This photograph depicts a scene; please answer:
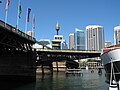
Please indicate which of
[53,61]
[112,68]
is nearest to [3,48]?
[112,68]

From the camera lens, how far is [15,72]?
7400 cm

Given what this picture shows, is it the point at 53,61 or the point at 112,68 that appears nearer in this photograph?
the point at 112,68

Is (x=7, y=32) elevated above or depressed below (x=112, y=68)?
above

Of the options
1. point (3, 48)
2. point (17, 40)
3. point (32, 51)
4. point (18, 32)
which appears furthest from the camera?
point (32, 51)

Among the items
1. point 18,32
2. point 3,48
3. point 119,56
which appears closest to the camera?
point 119,56

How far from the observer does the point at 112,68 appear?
3991 cm

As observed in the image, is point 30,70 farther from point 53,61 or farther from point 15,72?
point 53,61

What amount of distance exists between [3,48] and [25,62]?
347 inches

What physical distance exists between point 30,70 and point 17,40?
43.6ft

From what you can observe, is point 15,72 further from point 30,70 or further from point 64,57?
point 64,57

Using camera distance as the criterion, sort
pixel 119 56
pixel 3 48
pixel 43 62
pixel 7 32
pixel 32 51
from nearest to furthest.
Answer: pixel 119 56
pixel 7 32
pixel 3 48
pixel 32 51
pixel 43 62

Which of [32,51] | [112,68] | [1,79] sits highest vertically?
[32,51]

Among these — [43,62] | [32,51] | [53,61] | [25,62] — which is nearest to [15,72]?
[25,62]

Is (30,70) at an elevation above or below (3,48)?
below
